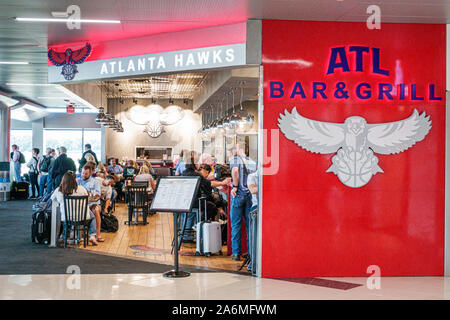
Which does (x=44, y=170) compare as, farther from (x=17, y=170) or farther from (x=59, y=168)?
(x=59, y=168)

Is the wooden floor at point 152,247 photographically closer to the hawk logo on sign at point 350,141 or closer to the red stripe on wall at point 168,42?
the hawk logo on sign at point 350,141

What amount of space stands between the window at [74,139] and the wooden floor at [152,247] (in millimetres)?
13359

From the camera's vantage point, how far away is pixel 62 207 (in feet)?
26.1

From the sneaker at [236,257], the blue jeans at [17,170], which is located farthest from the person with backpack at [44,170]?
the sneaker at [236,257]

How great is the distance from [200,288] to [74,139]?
19260mm

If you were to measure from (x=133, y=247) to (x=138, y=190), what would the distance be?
2.64 meters

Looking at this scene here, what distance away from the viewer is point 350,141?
6133mm

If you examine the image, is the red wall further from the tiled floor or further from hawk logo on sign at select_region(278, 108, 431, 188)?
the tiled floor

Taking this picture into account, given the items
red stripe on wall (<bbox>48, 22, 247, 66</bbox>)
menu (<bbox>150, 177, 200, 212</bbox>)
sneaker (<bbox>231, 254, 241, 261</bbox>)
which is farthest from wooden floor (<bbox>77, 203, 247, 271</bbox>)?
red stripe on wall (<bbox>48, 22, 247, 66</bbox>)

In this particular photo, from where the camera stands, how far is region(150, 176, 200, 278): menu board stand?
5.87 meters

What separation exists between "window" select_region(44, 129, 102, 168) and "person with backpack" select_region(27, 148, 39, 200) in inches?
254

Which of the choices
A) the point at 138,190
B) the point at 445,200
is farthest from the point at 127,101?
the point at 445,200

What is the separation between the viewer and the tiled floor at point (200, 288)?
5.21 m

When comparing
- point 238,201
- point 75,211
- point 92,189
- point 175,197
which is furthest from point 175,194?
point 92,189
